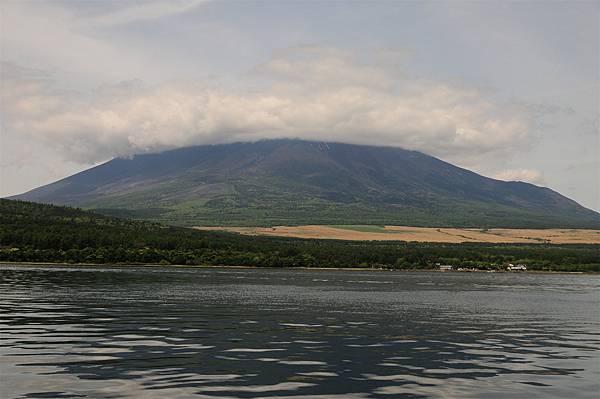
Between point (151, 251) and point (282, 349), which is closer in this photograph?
point (282, 349)

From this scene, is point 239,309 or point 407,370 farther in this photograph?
point 239,309

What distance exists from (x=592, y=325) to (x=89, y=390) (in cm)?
4410

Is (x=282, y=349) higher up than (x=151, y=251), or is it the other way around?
(x=151, y=251)

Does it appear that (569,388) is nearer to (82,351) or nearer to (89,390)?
(89,390)

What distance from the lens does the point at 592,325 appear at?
56219mm

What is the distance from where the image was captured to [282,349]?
119 ft

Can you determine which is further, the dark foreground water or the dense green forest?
the dense green forest

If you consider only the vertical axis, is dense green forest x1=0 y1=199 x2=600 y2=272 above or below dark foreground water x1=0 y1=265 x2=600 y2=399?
above

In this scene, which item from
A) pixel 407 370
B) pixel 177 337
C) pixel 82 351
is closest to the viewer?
pixel 407 370

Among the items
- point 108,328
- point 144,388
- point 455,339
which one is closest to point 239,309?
point 108,328

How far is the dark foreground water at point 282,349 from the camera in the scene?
26.7m

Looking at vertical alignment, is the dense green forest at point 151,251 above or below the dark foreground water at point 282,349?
above

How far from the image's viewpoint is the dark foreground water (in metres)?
26.7

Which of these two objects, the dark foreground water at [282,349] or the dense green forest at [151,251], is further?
the dense green forest at [151,251]
